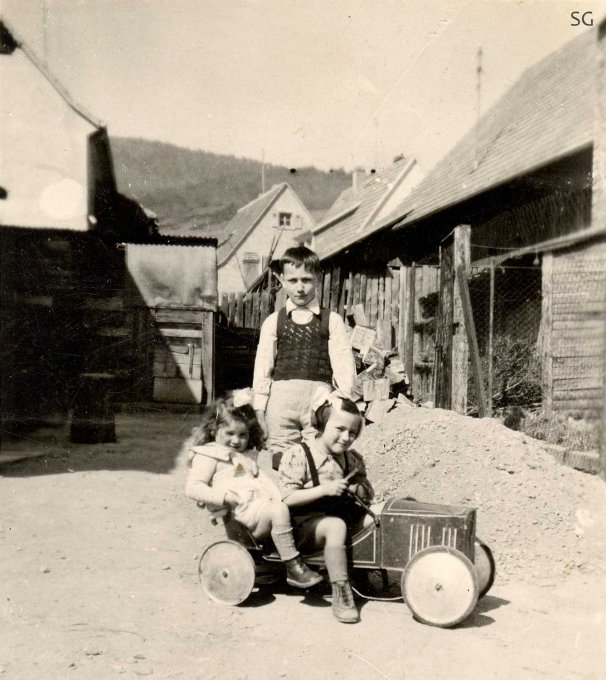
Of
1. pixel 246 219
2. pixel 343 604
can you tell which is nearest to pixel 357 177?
pixel 246 219

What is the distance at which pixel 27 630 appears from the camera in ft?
9.83

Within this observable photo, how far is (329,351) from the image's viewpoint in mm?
4250

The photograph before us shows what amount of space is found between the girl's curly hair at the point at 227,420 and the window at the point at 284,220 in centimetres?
2970

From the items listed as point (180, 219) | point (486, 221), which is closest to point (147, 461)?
point (486, 221)

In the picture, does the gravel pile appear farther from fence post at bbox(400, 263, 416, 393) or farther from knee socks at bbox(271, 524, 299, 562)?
fence post at bbox(400, 263, 416, 393)

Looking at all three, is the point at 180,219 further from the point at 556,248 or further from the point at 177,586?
the point at 177,586

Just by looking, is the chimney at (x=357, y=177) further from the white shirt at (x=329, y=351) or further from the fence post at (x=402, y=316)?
the white shirt at (x=329, y=351)

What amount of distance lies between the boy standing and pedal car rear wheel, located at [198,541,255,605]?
2.81 feet

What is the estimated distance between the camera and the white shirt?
420 centimetres

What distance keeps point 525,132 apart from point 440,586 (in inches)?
265

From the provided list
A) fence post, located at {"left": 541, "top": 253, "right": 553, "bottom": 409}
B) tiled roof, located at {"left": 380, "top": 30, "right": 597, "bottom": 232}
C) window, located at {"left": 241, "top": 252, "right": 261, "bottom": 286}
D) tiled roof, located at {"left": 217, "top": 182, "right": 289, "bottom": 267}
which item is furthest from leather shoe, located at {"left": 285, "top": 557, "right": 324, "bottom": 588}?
window, located at {"left": 241, "top": 252, "right": 261, "bottom": 286}

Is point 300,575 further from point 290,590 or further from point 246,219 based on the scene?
point 246,219

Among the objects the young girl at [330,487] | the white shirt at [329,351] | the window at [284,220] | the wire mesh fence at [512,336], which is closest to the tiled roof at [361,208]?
the window at [284,220]

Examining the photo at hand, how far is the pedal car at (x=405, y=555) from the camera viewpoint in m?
3.13
